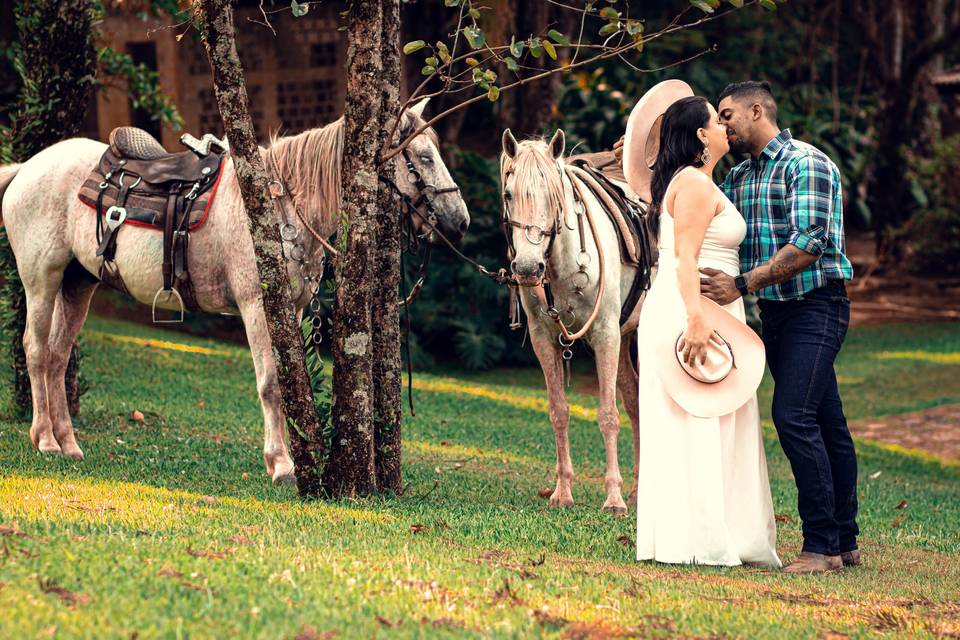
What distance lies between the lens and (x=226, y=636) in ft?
12.1

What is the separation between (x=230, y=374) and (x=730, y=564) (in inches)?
383

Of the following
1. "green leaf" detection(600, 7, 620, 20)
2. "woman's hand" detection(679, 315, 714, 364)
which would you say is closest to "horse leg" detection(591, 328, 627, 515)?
"woman's hand" detection(679, 315, 714, 364)

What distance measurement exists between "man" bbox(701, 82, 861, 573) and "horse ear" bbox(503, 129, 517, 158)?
4.63 ft

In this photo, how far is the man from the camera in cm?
587

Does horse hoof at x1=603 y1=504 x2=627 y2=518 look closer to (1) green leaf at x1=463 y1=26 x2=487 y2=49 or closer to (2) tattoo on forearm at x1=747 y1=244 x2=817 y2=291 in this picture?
(2) tattoo on forearm at x1=747 y1=244 x2=817 y2=291

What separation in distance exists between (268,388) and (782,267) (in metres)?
3.30

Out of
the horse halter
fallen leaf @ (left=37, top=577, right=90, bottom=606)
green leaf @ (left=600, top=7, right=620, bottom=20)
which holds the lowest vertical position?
fallen leaf @ (left=37, top=577, right=90, bottom=606)

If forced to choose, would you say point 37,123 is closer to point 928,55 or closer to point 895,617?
point 895,617

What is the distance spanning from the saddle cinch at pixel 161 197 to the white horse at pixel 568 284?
2.11 meters

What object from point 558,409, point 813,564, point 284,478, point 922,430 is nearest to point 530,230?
point 558,409

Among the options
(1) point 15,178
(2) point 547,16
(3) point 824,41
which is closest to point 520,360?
(2) point 547,16

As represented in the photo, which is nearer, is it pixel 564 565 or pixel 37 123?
pixel 564 565

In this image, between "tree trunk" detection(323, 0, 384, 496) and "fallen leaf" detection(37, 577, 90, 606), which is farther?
"tree trunk" detection(323, 0, 384, 496)

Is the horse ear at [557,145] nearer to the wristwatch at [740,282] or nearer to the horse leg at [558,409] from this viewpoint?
the horse leg at [558,409]
